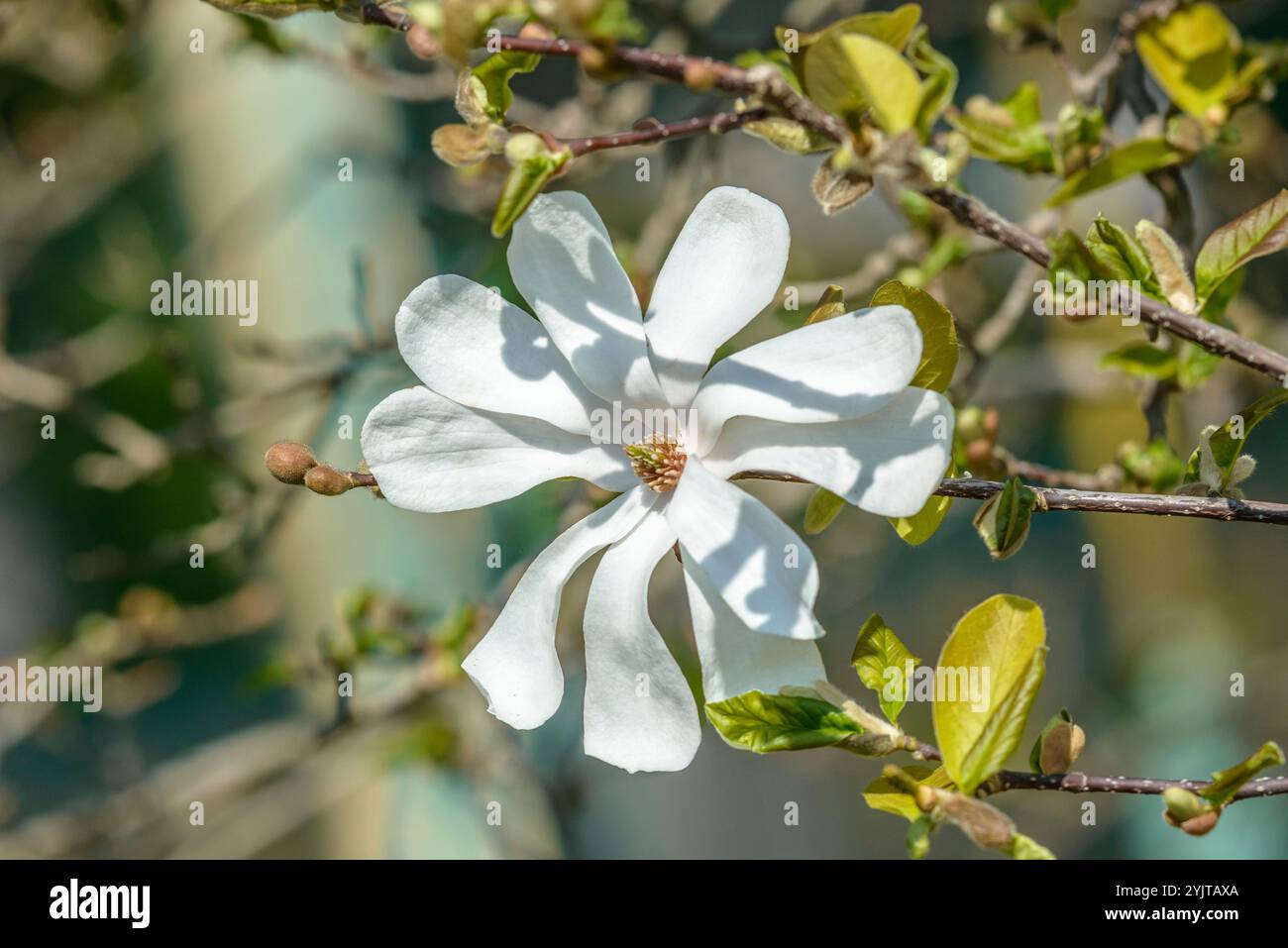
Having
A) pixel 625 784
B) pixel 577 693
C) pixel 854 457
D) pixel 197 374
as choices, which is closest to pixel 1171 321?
pixel 854 457

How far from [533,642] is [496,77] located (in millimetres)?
332

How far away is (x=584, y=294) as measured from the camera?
27.0 inches

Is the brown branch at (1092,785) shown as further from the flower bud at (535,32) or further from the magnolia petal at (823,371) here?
the flower bud at (535,32)

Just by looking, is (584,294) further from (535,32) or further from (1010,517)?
(1010,517)

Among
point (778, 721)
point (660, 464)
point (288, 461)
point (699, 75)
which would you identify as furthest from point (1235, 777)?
point (288, 461)

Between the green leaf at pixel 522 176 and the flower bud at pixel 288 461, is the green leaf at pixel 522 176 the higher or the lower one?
the higher one

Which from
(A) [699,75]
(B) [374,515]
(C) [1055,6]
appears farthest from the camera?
(B) [374,515]

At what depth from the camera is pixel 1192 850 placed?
185 cm

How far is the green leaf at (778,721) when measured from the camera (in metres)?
0.62

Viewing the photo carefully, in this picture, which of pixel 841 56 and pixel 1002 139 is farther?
pixel 1002 139

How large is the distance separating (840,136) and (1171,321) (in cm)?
22

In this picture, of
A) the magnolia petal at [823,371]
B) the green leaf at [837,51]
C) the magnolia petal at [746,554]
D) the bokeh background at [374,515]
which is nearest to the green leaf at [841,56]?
the green leaf at [837,51]

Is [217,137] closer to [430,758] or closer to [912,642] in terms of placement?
[430,758]

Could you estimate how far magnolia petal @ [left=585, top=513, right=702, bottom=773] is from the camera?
2.12 ft
